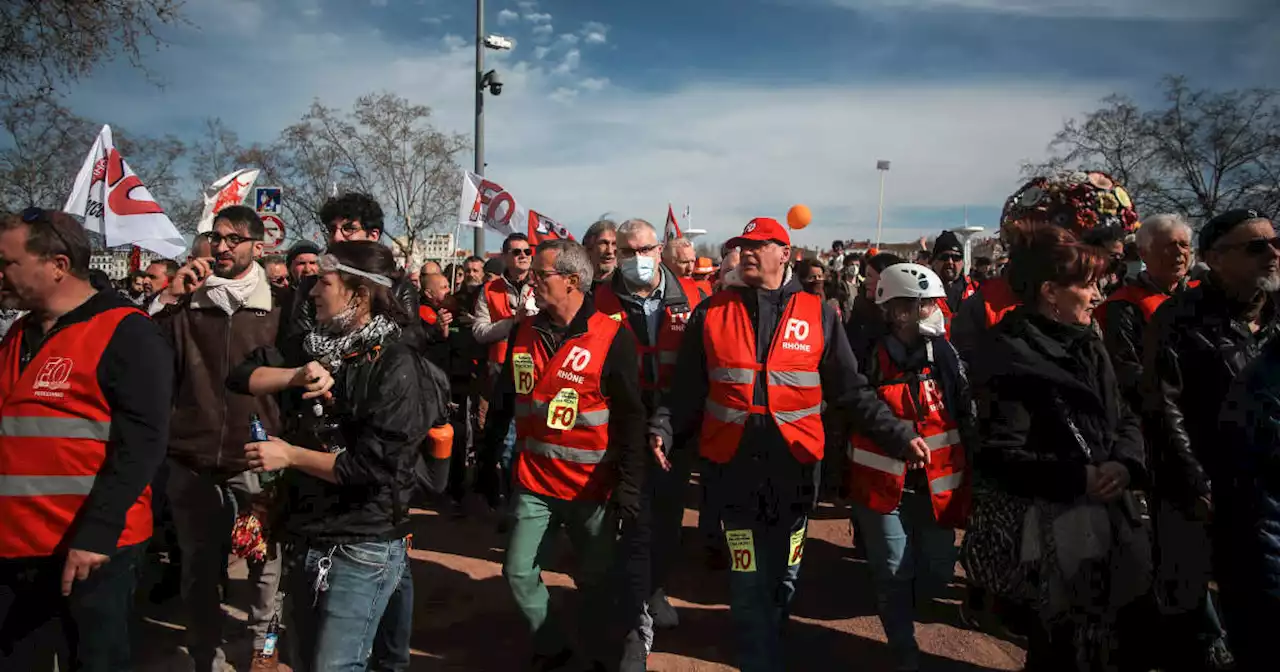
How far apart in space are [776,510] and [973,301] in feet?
6.20

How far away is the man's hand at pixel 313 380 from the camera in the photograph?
2422 mm

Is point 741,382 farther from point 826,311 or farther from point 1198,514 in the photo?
point 1198,514

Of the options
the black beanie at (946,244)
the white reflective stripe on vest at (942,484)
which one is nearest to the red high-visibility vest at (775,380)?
the white reflective stripe on vest at (942,484)

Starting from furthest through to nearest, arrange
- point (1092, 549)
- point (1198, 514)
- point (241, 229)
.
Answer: point (241, 229) < point (1198, 514) < point (1092, 549)

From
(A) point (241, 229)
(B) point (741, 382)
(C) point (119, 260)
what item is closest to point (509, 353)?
(B) point (741, 382)

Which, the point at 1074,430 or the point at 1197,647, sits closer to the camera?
the point at 1074,430

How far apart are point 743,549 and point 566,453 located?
96cm

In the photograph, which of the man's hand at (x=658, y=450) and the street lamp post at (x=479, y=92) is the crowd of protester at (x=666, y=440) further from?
the street lamp post at (x=479, y=92)

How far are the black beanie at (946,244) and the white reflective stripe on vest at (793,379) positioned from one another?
426cm

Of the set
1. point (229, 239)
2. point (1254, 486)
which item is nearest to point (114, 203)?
point (229, 239)

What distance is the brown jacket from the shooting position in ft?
11.7

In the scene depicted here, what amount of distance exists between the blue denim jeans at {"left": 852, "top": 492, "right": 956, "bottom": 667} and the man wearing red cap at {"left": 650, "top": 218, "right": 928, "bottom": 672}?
0.37 metres

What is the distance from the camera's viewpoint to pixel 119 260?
26078mm

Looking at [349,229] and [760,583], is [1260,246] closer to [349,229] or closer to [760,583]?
[760,583]
